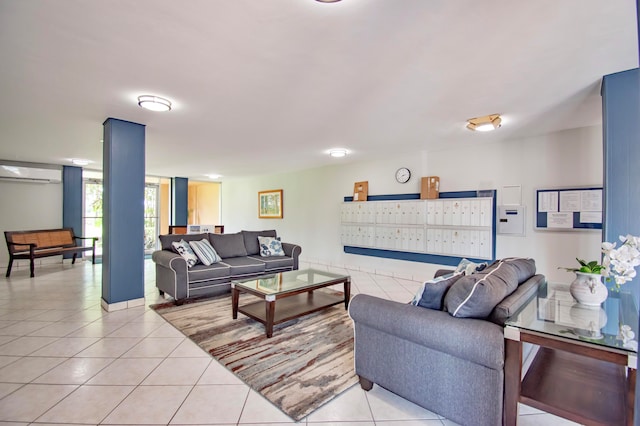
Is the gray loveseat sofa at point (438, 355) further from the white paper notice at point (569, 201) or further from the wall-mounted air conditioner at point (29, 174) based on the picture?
the wall-mounted air conditioner at point (29, 174)

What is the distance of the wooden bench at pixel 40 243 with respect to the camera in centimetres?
519

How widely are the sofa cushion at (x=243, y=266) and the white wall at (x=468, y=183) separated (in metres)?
2.18

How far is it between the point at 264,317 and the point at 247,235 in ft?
8.14

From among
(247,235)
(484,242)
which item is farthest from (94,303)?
(484,242)

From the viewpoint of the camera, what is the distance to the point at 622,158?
2.15 m

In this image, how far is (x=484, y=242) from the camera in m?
4.22

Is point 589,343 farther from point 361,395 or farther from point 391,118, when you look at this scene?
point 391,118

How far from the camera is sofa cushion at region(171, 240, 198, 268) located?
3912 millimetres

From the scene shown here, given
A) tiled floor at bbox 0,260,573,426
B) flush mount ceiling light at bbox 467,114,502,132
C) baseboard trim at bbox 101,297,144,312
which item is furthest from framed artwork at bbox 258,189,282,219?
flush mount ceiling light at bbox 467,114,502,132

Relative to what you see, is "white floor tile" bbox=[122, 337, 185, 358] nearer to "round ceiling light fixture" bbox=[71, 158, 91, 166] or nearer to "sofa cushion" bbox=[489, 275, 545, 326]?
"sofa cushion" bbox=[489, 275, 545, 326]

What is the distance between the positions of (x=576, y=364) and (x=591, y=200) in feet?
8.79

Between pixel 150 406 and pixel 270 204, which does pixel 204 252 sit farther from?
pixel 270 204

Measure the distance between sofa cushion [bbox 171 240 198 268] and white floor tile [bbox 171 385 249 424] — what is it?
7.04 ft

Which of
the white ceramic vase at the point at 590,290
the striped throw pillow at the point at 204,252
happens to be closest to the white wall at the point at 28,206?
the striped throw pillow at the point at 204,252
